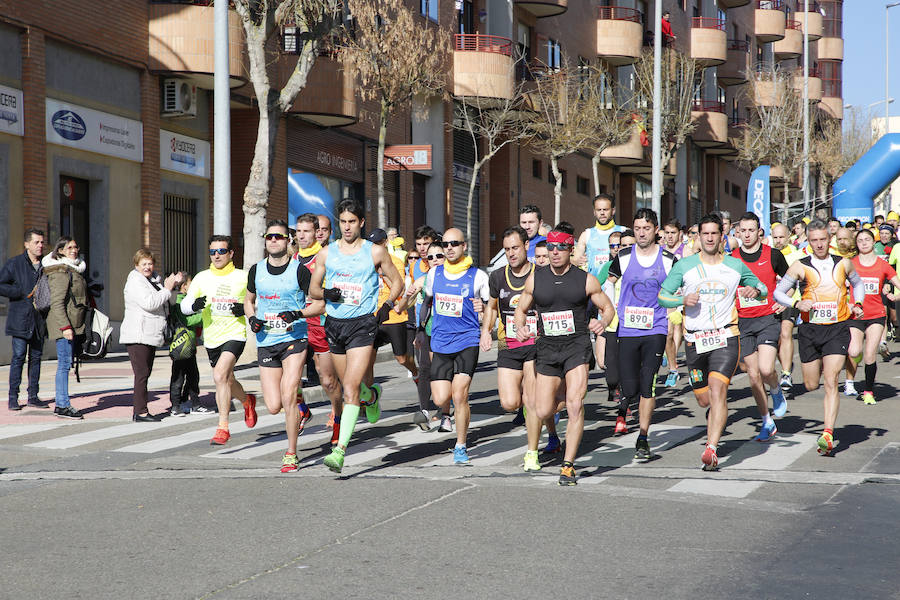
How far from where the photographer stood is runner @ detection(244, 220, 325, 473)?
9406 mm

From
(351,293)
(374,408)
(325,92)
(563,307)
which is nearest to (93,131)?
(325,92)

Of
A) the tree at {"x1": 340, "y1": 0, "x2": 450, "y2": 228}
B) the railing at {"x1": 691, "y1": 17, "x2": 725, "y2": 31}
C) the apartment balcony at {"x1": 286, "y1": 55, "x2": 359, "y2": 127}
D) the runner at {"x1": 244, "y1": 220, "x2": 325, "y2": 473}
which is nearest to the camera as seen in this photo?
the runner at {"x1": 244, "y1": 220, "x2": 325, "y2": 473}

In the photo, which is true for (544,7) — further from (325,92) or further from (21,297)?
(21,297)

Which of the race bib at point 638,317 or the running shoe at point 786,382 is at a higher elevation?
the race bib at point 638,317

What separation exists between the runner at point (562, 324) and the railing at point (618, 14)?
119 feet

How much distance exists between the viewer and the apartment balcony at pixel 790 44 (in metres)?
68.4

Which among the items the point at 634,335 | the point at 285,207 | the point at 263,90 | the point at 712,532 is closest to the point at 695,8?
the point at 285,207

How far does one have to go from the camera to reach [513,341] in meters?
9.20

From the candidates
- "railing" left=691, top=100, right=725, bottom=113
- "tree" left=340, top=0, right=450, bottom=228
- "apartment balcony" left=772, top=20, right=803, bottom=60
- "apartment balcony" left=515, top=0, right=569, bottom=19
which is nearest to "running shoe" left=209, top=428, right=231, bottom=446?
"tree" left=340, top=0, right=450, bottom=228

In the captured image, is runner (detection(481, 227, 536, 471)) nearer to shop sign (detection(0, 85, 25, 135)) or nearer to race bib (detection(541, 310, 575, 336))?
race bib (detection(541, 310, 575, 336))

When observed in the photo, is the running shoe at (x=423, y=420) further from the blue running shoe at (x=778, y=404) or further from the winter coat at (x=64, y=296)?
the winter coat at (x=64, y=296)

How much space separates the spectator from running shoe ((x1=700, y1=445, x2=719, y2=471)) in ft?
Answer: 23.5

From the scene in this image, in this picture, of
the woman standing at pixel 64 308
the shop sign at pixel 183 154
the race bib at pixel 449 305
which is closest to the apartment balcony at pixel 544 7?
the shop sign at pixel 183 154

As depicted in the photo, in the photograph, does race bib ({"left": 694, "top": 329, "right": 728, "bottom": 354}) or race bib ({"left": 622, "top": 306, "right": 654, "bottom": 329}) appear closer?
race bib ({"left": 694, "top": 329, "right": 728, "bottom": 354})
